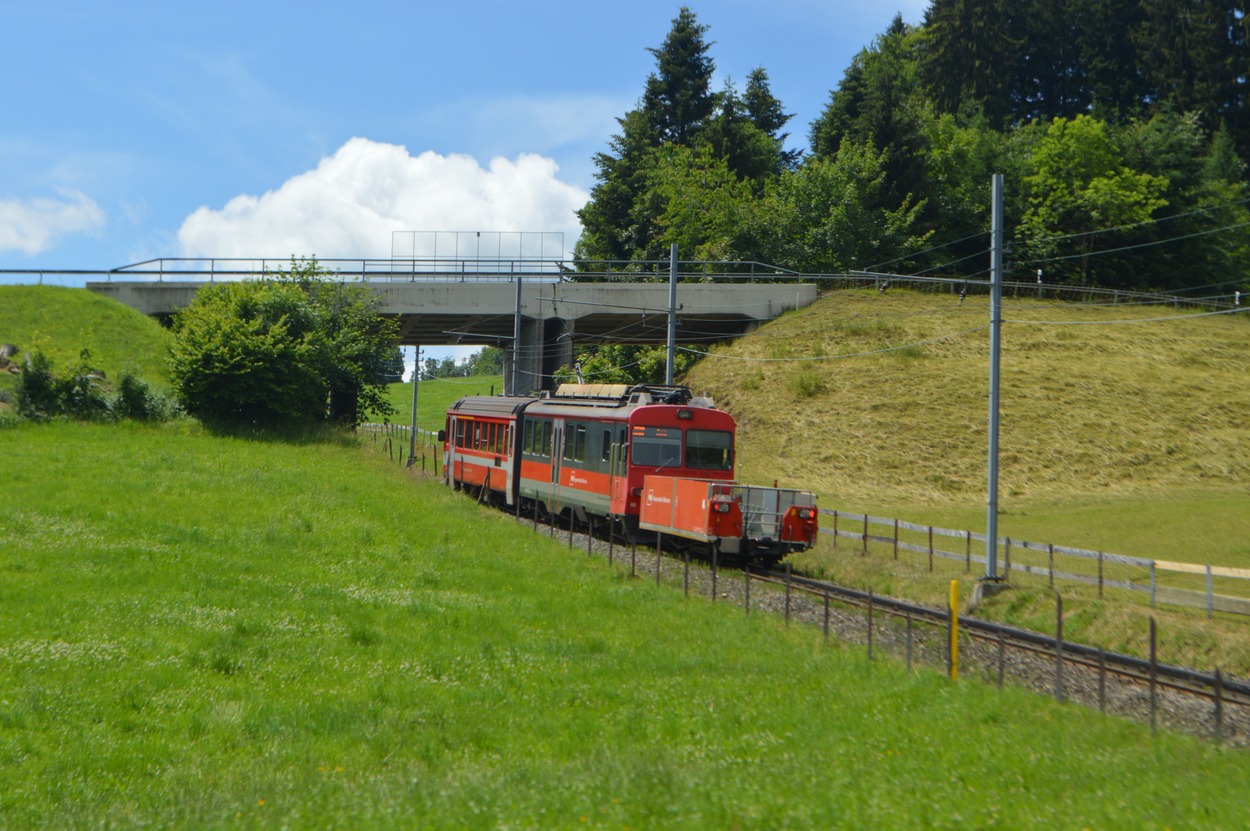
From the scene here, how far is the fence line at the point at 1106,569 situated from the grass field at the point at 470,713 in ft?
25.7

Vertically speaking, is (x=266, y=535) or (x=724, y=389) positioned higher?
(x=724, y=389)

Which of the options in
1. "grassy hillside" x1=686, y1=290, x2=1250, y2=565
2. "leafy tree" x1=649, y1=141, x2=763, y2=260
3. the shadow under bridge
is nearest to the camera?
"grassy hillside" x1=686, y1=290, x2=1250, y2=565

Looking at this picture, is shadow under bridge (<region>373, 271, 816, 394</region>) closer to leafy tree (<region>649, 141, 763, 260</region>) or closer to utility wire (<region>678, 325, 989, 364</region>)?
utility wire (<region>678, 325, 989, 364</region>)

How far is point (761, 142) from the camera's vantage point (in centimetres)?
7994

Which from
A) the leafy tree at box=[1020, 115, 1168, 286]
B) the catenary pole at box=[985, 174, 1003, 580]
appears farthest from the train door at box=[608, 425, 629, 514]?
the leafy tree at box=[1020, 115, 1168, 286]

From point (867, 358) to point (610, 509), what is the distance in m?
27.6

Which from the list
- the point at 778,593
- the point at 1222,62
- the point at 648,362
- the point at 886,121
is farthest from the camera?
the point at 1222,62

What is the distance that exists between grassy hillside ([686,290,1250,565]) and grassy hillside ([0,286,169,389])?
24.6 m

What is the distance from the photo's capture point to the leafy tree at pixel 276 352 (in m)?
41.7

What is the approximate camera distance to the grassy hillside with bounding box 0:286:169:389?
155ft

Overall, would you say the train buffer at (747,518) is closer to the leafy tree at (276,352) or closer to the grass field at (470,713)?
the grass field at (470,713)

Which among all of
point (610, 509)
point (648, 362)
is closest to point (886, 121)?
point (648, 362)

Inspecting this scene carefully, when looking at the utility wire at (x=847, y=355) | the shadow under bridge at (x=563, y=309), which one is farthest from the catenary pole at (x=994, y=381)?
the shadow under bridge at (x=563, y=309)

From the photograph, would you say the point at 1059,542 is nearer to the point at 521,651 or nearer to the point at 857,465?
the point at 857,465
